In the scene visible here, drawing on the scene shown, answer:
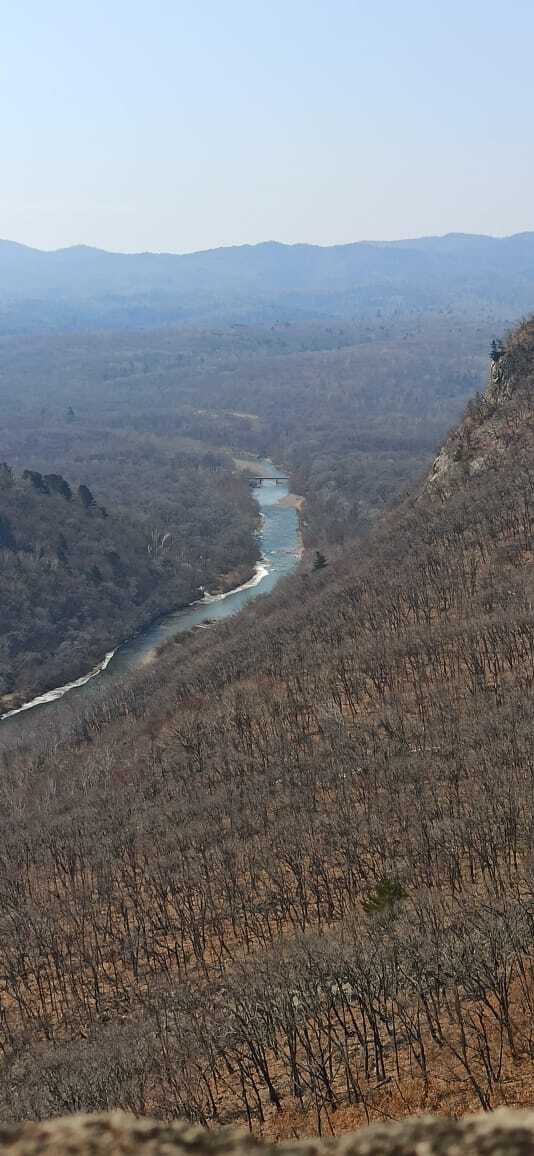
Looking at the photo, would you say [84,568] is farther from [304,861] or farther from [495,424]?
[304,861]

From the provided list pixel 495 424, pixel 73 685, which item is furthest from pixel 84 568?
pixel 495 424

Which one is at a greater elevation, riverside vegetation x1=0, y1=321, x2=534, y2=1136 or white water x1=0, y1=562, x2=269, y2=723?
riverside vegetation x1=0, y1=321, x2=534, y2=1136

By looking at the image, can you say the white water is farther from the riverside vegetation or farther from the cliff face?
the cliff face

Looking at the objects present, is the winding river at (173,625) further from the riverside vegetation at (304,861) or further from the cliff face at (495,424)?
the cliff face at (495,424)

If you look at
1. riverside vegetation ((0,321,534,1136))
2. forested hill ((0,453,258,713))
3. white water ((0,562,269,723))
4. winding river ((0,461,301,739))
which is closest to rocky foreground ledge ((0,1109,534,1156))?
riverside vegetation ((0,321,534,1136))

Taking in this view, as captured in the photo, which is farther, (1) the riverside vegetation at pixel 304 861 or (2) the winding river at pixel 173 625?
(2) the winding river at pixel 173 625

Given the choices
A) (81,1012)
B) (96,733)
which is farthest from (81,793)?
(81,1012)

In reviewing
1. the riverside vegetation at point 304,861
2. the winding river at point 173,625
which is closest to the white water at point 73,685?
the winding river at point 173,625
